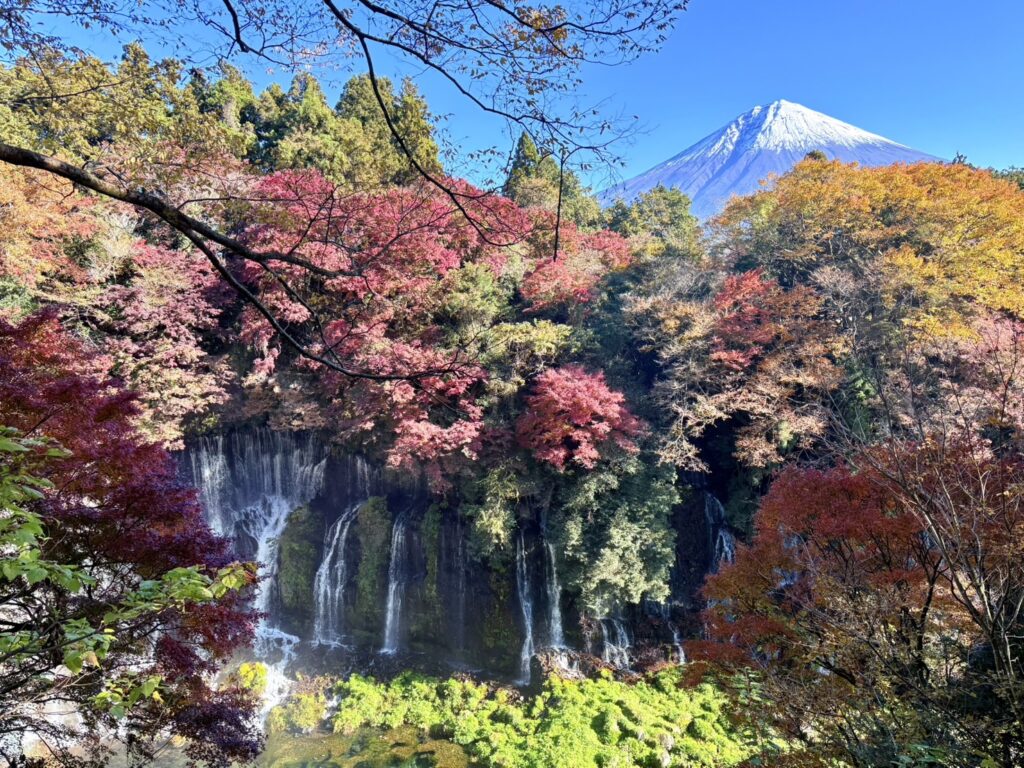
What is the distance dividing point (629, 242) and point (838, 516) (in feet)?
37.7

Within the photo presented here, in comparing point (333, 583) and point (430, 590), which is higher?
point (333, 583)

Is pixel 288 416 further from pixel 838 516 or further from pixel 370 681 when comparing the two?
pixel 838 516

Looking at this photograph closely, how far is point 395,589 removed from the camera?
1222 centimetres

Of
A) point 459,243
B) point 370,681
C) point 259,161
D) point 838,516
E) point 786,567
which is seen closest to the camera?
point 838,516

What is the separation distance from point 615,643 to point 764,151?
46333 mm

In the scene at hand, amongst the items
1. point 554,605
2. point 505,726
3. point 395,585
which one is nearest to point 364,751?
point 505,726

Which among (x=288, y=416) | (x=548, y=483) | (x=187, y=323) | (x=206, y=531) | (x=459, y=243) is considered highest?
(x=459, y=243)

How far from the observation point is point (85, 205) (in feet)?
39.9

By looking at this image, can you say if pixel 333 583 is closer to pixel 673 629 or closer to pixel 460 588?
pixel 460 588

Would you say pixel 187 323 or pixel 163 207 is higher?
pixel 187 323

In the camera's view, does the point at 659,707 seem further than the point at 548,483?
No

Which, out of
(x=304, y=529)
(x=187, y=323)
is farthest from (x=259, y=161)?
(x=304, y=529)

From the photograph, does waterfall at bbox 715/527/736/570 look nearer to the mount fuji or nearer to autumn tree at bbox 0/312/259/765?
autumn tree at bbox 0/312/259/765

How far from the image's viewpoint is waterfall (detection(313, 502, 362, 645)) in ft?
39.8
